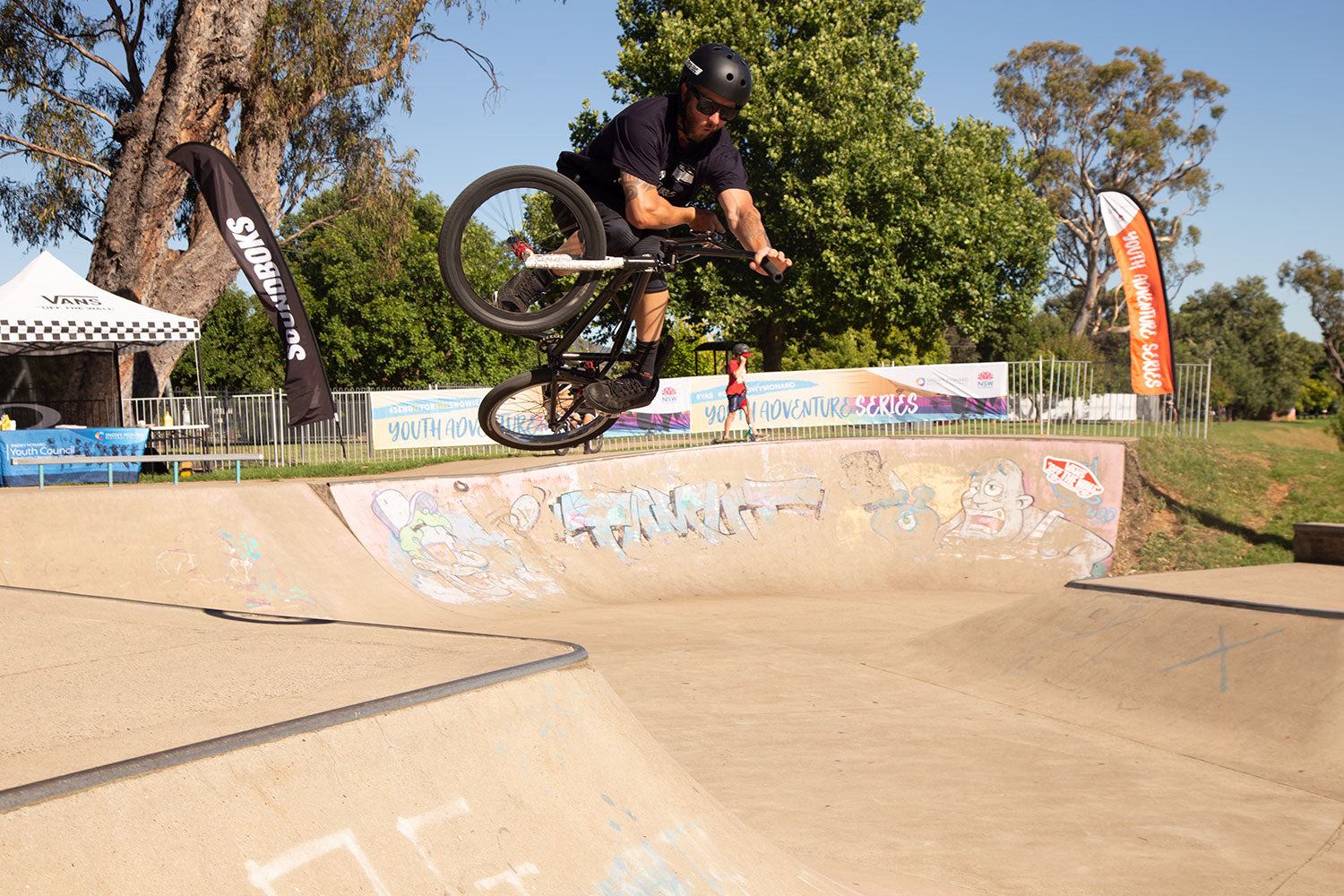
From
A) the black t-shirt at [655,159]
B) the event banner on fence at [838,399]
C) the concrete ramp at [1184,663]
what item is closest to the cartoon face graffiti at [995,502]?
the concrete ramp at [1184,663]

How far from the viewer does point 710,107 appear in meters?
4.78

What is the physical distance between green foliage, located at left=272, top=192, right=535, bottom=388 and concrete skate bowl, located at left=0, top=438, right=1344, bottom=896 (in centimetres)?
3321

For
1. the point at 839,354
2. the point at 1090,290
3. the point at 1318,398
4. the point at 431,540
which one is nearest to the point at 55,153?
the point at 431,540

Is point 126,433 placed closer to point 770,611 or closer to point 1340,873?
point 770,611

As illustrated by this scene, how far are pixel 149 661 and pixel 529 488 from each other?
8.28 meters

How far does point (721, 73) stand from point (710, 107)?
200 mm

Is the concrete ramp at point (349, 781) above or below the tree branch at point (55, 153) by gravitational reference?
below

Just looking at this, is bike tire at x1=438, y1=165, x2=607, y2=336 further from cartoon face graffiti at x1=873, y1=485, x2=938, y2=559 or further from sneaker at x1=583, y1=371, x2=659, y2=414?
cartoon face graffiti at x1=873, y1=485, x2=938, y2=559

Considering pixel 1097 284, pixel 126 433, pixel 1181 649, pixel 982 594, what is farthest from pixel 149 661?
pixel 1097 284

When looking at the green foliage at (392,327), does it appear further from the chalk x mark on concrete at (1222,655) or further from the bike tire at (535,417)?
the chalk x mark on concrete at (1222,655)

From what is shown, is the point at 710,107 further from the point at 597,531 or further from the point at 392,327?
the point at 392,327

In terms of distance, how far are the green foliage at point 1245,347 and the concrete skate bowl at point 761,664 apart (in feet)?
149

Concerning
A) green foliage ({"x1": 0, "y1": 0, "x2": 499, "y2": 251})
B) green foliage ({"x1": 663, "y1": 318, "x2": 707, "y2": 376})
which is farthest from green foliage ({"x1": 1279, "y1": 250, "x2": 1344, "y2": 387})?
green foliage ({"x1": 0, "y1": 0, "x2": 499, "y2": 251})

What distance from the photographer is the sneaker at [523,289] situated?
5199 mm
